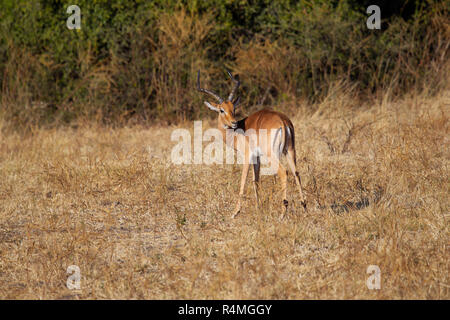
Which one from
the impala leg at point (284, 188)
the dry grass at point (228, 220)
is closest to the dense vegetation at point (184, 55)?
the dry grass at point (228, 220)

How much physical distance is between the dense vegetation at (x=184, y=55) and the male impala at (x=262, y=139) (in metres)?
4.59

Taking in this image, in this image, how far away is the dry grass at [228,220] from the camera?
448cm

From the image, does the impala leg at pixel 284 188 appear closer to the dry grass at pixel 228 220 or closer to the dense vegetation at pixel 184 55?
the dry grass at pixel 228 220

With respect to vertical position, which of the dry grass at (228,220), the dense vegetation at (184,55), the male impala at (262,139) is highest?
the dense vegetation at (184,55)

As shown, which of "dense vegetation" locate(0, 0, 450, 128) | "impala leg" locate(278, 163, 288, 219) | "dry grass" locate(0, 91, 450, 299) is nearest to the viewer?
"dry grass" locate(0, 91, 450, 299)

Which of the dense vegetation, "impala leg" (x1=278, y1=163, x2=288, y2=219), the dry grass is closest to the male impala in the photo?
"impala leg" (x1=278, y1=163, x2=288, y2=219)

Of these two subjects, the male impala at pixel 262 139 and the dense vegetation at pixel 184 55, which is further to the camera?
the dense vegetation at pixel 184 55

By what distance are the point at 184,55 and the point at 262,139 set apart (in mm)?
5723

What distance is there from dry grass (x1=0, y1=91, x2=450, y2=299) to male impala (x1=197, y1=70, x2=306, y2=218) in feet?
1.04

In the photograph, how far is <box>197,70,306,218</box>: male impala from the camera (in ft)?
20.1

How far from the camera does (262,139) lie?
20.5 feet

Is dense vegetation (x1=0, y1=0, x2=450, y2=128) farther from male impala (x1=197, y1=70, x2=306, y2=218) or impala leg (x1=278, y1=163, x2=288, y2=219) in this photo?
impala leg (x1=278, y1=163, x2=288, y2=219)

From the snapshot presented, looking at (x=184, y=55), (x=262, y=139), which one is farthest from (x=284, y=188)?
(x=184, y=55)

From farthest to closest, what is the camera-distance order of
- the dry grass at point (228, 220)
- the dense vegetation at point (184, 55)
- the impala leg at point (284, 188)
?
the dense vegetation at point (184, 55) < the impala leg at point (284, 188) < the dry grass at point (228, 220)
